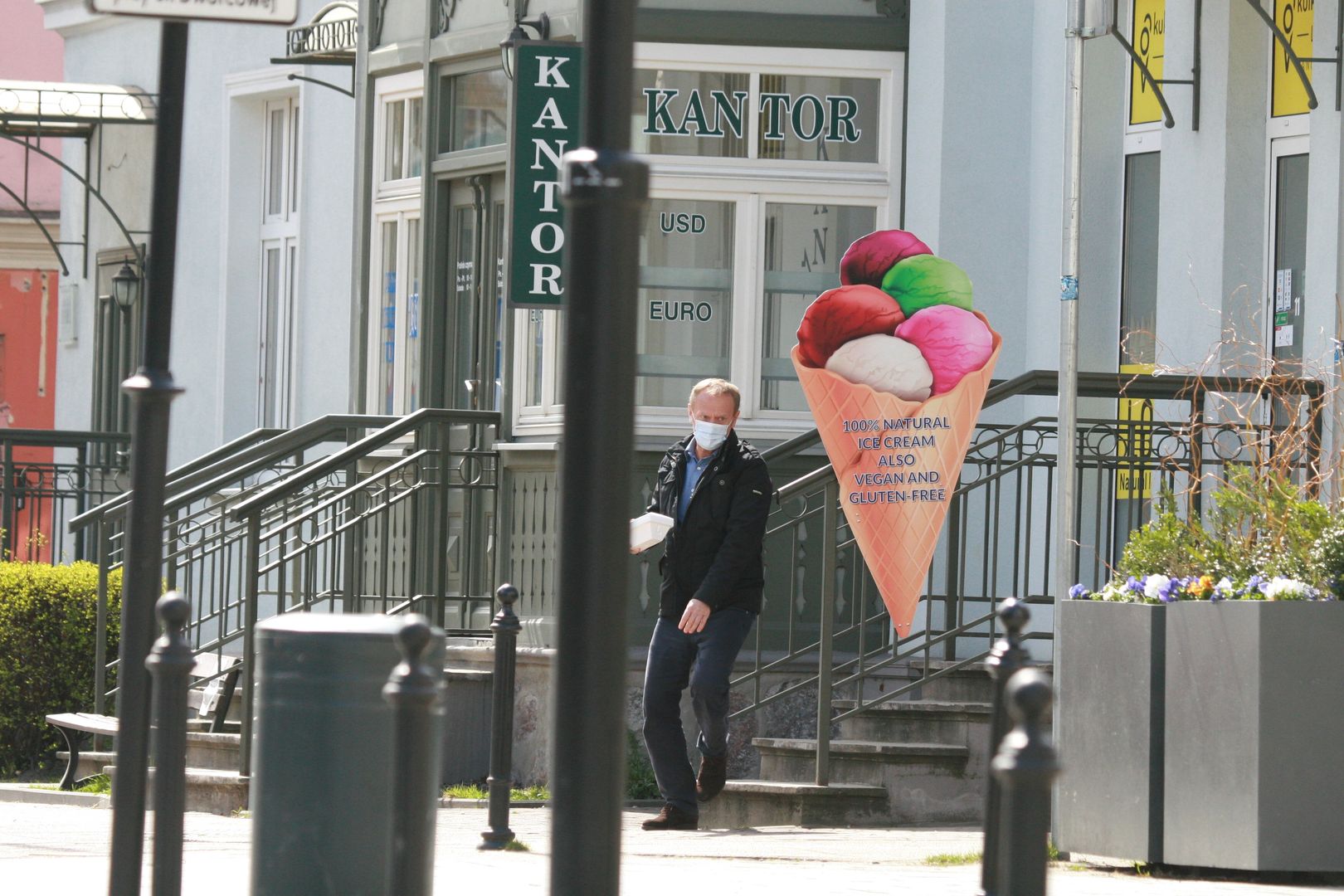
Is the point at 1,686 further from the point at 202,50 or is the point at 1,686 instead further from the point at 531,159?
the point at 202,50

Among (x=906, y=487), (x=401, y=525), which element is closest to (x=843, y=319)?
(x=906, y=487)

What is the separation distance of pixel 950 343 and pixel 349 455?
11.6 feet

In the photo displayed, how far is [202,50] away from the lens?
18375mm

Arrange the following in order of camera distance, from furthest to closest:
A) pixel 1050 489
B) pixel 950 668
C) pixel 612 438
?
pixel 1050 489 < pixel 950 668 < pixel 612 438

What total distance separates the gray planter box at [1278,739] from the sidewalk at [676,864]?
154 mm

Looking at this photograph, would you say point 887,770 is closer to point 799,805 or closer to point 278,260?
point 799,805

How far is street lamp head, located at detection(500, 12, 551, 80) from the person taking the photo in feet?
41.0

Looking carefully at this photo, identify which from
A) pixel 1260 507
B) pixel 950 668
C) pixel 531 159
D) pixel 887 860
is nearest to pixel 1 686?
pixel 531 159

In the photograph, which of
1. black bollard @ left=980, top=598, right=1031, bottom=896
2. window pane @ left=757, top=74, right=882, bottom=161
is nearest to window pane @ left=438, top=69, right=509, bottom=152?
window pane @ left=757, top=74, right=882, bottom=161

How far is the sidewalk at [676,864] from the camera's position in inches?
290

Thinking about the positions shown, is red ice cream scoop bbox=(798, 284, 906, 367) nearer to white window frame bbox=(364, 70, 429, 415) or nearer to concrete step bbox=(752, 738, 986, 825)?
concrete step bbox=(752, 738, 986, 825)

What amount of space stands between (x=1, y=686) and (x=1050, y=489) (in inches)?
258

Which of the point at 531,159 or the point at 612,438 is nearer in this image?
the point at 612,438

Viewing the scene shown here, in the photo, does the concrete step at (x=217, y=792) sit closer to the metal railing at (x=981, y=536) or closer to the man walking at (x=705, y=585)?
the metal railing at (x=981, y=536)
